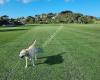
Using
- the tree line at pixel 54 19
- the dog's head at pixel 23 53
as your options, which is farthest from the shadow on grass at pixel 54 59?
the tree line at pixel 54 19

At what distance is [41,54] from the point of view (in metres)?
18.9

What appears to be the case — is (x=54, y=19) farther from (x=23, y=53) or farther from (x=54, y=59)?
(x=23, y=53)

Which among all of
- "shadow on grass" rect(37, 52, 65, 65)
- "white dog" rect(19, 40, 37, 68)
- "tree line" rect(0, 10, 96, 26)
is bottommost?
"tree line" rect(0, 10, 96, 26)

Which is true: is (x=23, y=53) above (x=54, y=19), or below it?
above

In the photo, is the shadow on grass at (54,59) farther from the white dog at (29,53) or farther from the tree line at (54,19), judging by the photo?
the tree line at (54,19)

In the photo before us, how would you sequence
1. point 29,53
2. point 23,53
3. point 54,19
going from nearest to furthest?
point 23,53
point 29,53
point 54,19

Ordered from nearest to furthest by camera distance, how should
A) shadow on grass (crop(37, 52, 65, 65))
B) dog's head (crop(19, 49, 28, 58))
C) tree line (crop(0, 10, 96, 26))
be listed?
dog's head (crop(19, 49, 28, 58)), shadow on grass (crop(37, 52, 65, 65)), tree line (crop(0, 10, 96, 26))

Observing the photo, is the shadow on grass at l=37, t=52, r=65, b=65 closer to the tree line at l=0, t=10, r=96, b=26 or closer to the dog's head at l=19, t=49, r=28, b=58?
the dog's head at l=19, t=49, r=28, b=58

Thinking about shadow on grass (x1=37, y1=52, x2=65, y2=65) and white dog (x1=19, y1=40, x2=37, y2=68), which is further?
shadow on grass (x1=37, y1=52, x2=65, y2=65)

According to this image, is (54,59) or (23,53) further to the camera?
(54,59)

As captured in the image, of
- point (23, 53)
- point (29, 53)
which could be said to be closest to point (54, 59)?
point (29, 53)

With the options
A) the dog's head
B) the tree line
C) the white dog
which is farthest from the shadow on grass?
the tree line

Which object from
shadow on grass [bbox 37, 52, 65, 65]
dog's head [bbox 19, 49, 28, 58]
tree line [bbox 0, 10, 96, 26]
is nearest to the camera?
dog's head [bbox 19, 49, 28, 58]

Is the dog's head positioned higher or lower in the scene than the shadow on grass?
higher
